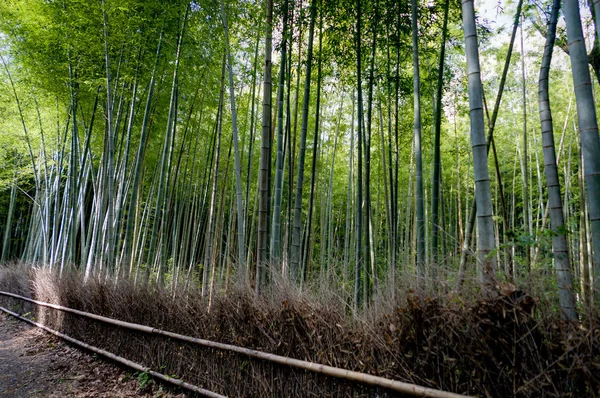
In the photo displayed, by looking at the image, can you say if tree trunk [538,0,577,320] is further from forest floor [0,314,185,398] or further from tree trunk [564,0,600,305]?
forest floor [0,314,185,398]

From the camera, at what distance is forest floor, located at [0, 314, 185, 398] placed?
315 cm

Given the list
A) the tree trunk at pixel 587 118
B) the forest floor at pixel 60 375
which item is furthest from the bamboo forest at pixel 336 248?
the forest floor at pixel 60 375

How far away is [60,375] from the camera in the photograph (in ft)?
11.8

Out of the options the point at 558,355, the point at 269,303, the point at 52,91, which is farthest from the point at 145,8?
the point at 558,355

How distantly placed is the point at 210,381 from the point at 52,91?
5.04 metres

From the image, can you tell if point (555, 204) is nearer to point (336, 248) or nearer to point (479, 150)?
point (479, 150)

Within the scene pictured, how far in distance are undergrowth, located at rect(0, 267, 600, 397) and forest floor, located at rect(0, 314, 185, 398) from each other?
0.19 meters

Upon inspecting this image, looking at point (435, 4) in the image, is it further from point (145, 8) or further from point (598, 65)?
point (145, 8)

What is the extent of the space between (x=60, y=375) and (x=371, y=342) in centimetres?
335

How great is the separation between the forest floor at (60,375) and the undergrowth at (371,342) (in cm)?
19

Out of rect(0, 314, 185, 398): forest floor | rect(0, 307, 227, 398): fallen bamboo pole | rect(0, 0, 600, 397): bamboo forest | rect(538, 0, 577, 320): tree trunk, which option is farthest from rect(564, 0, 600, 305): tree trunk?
rect(0, 314, 185, 398): forest floor

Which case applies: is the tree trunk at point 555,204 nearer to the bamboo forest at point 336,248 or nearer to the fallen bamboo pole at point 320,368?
the bamboo forest at point 336,248

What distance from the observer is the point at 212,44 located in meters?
4.50

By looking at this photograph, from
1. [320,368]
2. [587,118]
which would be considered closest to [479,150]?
[587,118]
